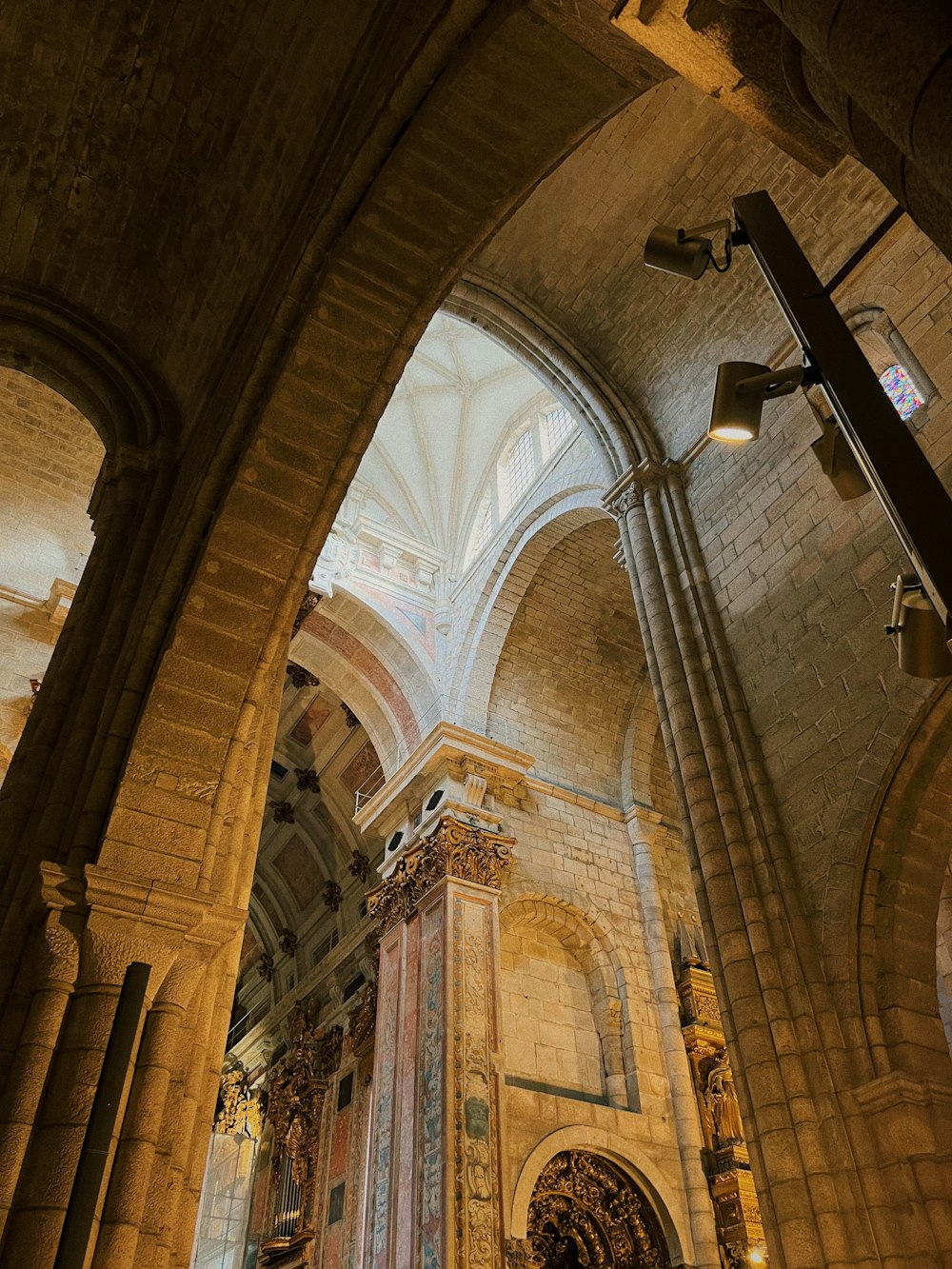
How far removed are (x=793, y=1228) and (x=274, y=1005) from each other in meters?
13.9

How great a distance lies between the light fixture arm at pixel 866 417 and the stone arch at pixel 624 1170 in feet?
30.1

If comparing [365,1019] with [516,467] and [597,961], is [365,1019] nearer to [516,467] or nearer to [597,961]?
[597,961]

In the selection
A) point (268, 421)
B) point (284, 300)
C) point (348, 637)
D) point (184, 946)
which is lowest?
point (184, 946)

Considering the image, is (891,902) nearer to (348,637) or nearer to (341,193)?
(341,193)

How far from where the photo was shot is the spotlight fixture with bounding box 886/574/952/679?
288 cm

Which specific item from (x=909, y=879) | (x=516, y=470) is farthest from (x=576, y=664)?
(x=909, y=879)

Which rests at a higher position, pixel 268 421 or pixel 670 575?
pixel 670 575

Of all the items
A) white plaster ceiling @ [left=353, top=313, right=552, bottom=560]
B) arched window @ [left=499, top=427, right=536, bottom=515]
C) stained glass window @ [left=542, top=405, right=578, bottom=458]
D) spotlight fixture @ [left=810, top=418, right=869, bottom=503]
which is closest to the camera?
spotlight fixture @ [left=810, top=418, right=869, bottom=503]

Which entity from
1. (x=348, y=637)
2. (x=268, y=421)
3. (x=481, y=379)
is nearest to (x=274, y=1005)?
(x=348, y=637)

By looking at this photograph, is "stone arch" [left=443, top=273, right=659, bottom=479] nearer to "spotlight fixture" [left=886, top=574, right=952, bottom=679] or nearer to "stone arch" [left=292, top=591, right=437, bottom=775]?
"stone arch" [left=292, top=591, right=437, bottom=775]

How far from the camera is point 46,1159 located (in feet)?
11.5

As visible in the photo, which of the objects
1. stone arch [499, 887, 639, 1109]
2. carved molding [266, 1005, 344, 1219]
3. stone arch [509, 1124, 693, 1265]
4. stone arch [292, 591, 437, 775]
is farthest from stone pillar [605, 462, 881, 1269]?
carved molding [266, 1005, 344, 1219]

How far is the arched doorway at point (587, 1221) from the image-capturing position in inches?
393

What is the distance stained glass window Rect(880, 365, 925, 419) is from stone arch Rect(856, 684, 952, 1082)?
8.09 feet
